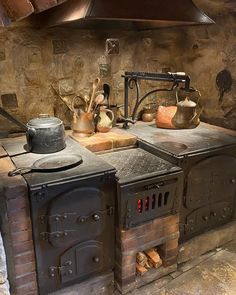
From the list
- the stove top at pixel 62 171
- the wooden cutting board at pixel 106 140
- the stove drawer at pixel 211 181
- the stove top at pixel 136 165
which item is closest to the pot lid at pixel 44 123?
the stove top at pixel 62 171

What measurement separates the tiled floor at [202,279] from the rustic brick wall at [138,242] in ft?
0.36

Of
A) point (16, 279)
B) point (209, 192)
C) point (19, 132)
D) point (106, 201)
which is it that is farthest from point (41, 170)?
point (209, 192)

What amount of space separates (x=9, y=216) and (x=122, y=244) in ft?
1.93

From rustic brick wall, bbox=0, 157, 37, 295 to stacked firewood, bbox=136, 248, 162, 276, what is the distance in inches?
23.1

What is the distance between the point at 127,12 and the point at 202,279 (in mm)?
1547

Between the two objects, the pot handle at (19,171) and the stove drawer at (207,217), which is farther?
the stove drawer at (207,217)

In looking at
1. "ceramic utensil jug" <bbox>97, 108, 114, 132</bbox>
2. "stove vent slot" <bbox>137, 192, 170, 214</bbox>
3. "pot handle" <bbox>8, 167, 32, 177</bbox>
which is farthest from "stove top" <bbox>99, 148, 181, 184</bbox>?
"pot handle" <bbox>8, 167, 32, 177</bbox>

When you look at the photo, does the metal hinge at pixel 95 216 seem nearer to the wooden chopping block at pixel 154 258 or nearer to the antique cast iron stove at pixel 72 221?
the antique cast iron stove at pixel 72 221

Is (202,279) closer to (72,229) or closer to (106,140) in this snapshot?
(72,229)

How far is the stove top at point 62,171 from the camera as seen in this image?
1309mm

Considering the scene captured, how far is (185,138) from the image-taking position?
193cm

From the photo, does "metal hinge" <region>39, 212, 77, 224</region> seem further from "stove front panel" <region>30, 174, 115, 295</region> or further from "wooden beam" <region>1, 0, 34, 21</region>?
"wooden beam" <region>1, 0, 34, 21</region>

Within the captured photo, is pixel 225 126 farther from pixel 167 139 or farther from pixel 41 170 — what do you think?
pixel 41 170

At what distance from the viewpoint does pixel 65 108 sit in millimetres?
2123
